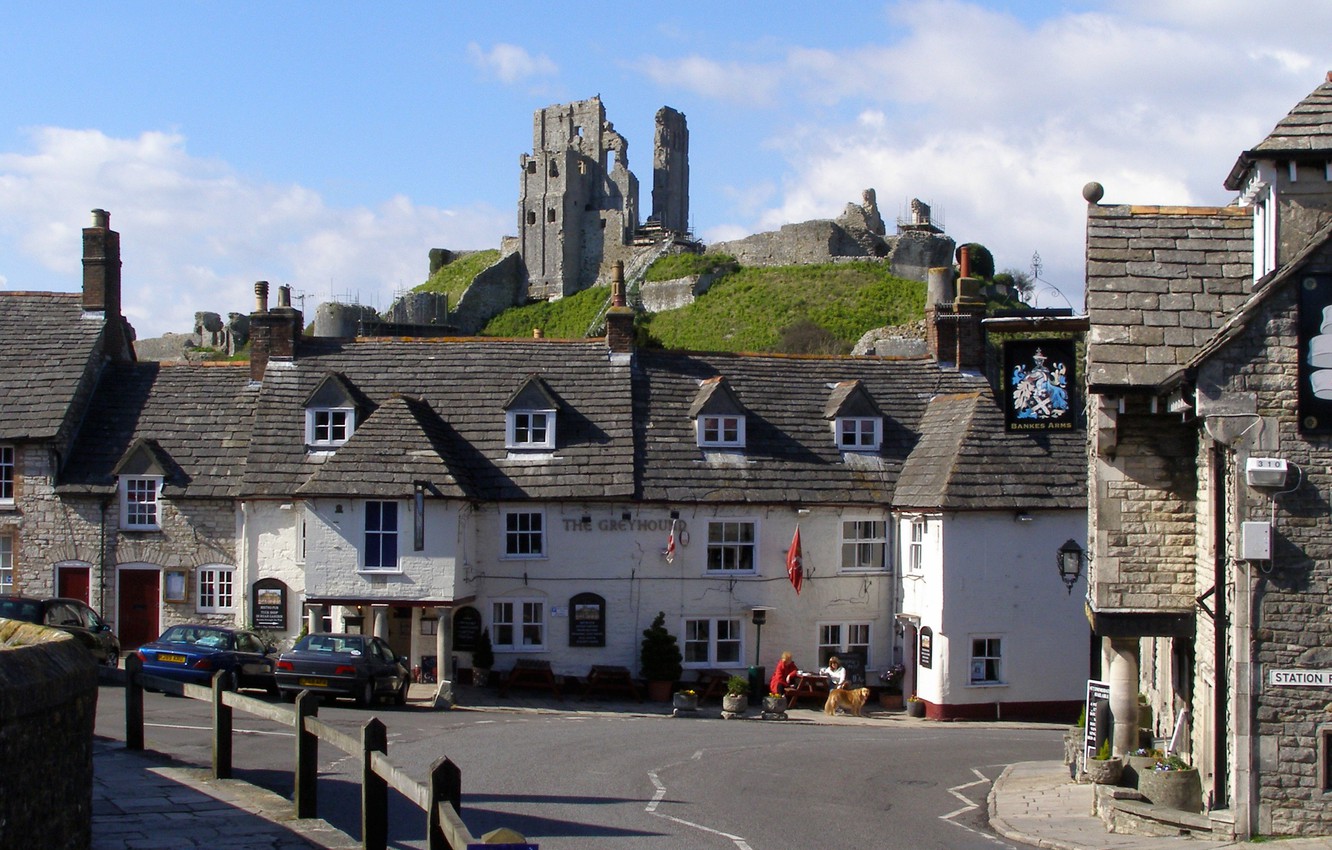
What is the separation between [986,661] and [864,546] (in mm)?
4034

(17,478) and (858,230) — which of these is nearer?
(17,478)

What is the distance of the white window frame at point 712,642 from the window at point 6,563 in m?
16.1

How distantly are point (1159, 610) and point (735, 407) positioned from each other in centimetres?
1619

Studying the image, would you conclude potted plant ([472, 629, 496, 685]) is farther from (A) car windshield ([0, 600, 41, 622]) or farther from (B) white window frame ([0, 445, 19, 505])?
(B) white window frame ([0, 445, 19, 505])

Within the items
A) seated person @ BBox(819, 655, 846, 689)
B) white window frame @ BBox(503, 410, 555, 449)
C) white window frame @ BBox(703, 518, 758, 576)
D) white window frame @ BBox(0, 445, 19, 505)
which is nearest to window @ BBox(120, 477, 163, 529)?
white window frame @ BBox(0, 445, 19, 505)

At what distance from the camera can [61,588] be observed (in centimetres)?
3309

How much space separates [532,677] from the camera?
3048 centimetres

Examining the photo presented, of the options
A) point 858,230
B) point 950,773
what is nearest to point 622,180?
point 858,230

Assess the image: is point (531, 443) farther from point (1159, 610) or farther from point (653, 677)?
point (1159, 610)

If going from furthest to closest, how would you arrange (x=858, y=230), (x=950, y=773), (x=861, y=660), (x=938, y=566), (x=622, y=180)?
(x=622, y=180) → (x=858, y=230) → (x=861, y=660) → (x=938, y=566) → (x=950, y=773)

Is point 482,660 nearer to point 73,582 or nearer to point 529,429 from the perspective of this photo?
point 529,429

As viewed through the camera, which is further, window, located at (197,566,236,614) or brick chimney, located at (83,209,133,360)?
brick chimney, located at (83,209,133,360)

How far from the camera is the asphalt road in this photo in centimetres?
1548

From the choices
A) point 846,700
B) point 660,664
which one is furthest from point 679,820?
point 660,664
